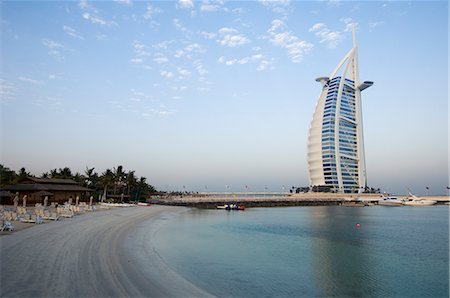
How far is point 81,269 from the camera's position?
13766 mm

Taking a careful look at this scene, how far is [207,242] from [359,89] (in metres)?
147

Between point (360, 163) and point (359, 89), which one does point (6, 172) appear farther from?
point (359, 89)

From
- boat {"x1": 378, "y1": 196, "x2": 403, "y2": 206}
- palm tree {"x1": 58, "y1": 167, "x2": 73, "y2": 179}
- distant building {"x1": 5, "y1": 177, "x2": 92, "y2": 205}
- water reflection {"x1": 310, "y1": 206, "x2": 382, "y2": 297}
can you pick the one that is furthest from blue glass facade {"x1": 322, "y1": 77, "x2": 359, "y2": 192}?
water reflection {"x1": 310, "y1": 206, "x2": 382, "y2": 297}

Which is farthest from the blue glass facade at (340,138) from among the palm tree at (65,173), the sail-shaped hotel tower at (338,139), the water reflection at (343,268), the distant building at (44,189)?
the water reflection at (343,268)

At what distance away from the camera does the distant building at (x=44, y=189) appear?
5233 centimetres

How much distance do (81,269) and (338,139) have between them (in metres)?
135

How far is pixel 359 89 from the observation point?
151 meters

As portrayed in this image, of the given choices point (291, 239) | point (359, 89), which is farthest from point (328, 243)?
point (359, 89)

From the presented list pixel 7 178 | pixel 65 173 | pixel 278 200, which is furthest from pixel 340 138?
pixel 7 178

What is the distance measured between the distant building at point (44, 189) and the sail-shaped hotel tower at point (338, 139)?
108 meters

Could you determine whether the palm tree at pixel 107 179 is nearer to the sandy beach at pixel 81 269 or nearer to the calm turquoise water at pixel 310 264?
the calm turquoise water at pixel 310 264

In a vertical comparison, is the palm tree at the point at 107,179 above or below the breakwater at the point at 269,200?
above

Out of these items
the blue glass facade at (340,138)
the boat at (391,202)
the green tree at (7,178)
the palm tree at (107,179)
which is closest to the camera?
the green tree at (7,178)

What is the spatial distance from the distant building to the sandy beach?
35762 millimetres
